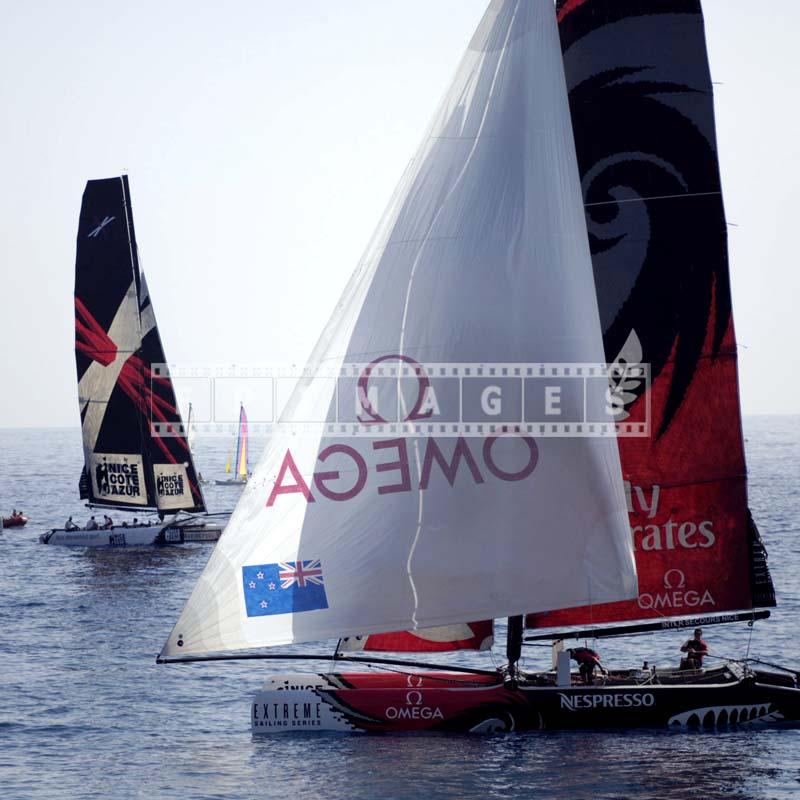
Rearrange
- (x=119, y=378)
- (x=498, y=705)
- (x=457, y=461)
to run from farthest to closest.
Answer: (x=119, y=378) → (x=498, y=705) → (x=457, y=461)

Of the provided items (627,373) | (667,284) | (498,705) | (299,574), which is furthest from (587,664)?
(667,284)

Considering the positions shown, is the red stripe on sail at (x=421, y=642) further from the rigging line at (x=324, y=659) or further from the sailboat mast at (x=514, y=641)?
the sailboat mast at (x=514, y=641)

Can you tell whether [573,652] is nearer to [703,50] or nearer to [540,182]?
[540,182]

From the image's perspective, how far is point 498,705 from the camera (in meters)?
27.3

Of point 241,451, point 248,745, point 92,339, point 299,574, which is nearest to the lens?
point 299,574

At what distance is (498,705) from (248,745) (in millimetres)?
5615

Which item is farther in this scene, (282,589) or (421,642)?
(421,642)

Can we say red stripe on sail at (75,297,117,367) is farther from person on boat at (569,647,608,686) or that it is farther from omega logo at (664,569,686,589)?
omega logo at (664,569,686,589)

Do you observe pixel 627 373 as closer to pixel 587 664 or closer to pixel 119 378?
pixel 587 664

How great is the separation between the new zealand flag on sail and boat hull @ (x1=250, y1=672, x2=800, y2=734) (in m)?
4.25

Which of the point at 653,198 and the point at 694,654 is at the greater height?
the point at 653,198

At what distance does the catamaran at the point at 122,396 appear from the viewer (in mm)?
61750

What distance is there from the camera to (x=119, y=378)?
62.6 metres

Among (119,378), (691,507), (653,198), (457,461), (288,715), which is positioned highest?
(653,198)
